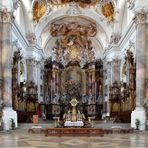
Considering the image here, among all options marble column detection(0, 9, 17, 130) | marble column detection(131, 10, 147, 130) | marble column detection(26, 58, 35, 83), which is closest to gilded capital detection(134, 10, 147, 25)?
marble column detection(131, 10, 147, 130)

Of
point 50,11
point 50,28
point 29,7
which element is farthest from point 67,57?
point 29,7

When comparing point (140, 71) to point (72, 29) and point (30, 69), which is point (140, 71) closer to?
point (30, 69)

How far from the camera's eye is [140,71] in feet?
72.4

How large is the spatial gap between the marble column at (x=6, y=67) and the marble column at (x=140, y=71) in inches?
276

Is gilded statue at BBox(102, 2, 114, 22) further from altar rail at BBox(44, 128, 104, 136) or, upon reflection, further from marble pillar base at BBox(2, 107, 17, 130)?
altar rail at BBox(44, 128, 104, 136)

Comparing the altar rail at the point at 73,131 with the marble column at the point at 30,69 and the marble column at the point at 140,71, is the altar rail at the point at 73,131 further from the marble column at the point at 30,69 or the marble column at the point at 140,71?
the marble column at the point at 30,69

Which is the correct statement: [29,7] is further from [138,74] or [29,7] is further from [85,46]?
[138,74]

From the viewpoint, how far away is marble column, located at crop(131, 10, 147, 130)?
863 inches

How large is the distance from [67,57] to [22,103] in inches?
509

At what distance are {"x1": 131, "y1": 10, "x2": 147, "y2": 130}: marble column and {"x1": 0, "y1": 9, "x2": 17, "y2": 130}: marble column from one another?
23.0 feet

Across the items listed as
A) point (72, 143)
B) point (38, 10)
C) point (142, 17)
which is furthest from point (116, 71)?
point (72, 143)

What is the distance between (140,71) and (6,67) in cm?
755

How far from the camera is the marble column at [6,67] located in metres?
22.1

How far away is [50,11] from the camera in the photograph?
34219 mm
